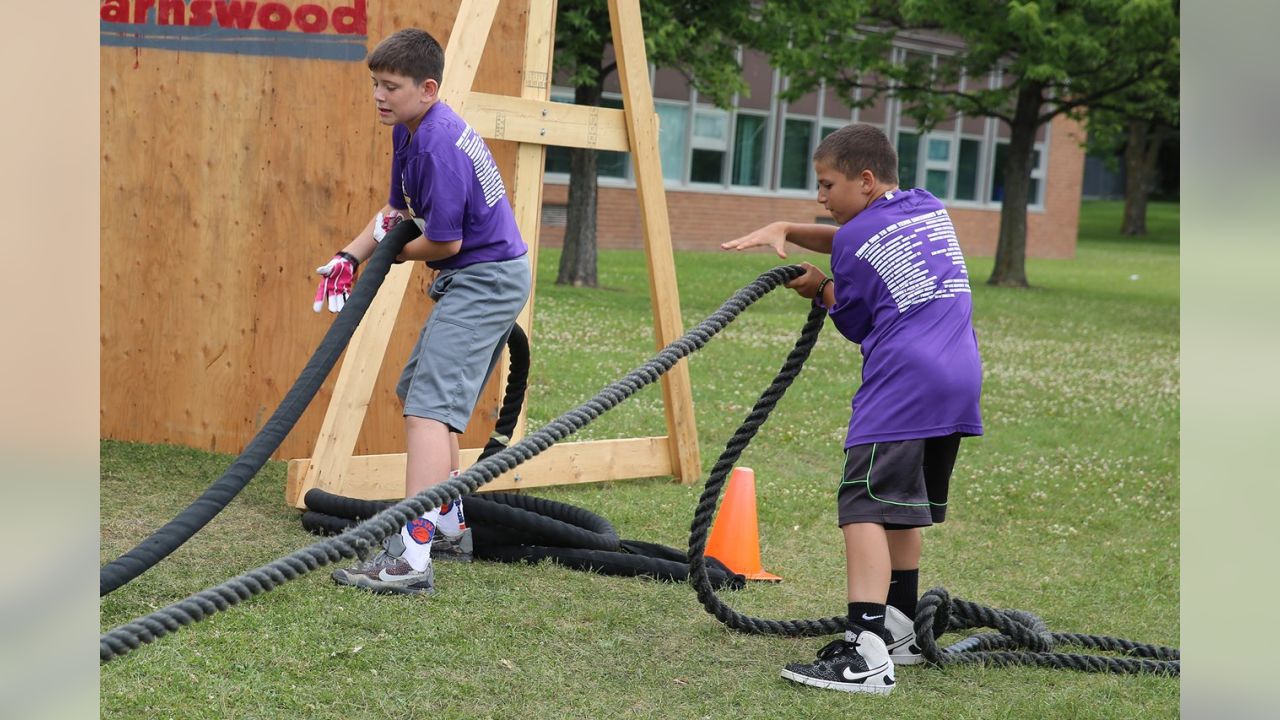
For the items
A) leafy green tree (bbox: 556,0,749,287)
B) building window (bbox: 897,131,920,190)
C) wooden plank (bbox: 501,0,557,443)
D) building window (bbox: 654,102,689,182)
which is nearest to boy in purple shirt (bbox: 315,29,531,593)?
wooden plank (bbox: 501,0,557,443)

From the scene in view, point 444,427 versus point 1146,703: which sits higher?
point 444,427

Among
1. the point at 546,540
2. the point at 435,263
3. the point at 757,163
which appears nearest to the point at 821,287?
the point at 435,263

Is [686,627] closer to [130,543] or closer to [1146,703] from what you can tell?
[1146,703]

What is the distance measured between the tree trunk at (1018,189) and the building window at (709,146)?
21.2 ft

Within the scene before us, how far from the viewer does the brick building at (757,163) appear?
25406 mm

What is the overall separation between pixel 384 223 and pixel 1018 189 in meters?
19.9

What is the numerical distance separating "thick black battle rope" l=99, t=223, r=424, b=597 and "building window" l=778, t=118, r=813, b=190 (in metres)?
24.6

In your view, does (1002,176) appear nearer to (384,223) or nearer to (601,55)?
(601,55)

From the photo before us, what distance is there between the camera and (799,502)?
6.43m

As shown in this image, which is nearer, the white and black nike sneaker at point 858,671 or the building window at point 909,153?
the white and black nike sneaker at point 858,671

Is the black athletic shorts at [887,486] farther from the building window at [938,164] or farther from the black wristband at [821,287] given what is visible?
the building window at [938,164]

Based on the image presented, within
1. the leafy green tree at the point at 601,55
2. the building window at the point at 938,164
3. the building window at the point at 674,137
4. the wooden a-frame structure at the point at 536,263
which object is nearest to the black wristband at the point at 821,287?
the wooden a-frame structure at the point at 536,263
